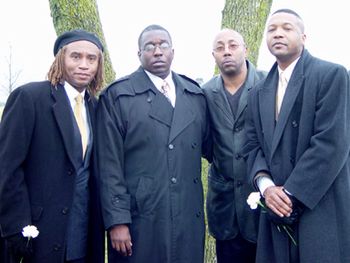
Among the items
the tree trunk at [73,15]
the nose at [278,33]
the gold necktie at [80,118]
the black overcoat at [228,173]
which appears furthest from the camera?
the tree trunk at [73,15]

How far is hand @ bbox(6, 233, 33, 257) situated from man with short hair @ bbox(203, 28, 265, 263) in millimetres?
1561

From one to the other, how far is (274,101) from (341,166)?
27.6 inches

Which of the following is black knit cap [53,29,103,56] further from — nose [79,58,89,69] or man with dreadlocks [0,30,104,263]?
nose [79,58,89,69]

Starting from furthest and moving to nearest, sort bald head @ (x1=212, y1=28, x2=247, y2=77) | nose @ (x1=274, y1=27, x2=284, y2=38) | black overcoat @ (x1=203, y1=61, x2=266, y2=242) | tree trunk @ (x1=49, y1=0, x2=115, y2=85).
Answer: tree trunk @ (x1=49, y1=0, x2=115, y2=85) → bald head @ (x1=212, y1=28, x2=247, y2=77) → black overcoat @ (x1=203, y1=61, x2=266, y2=242) → nose @ (x1=274, y1=27, x2=284, y2=38)

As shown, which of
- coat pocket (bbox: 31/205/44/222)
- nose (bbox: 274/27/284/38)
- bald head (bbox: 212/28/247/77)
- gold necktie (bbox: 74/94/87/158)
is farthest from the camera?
bald head (bbox: 212/28/247/77)

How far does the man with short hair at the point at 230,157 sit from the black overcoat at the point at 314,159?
37 cm

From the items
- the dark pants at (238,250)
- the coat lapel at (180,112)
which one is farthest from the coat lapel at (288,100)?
the dark pants at (238,250)

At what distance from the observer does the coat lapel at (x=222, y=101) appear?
4.02 metres

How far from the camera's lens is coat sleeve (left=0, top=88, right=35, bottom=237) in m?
3.29

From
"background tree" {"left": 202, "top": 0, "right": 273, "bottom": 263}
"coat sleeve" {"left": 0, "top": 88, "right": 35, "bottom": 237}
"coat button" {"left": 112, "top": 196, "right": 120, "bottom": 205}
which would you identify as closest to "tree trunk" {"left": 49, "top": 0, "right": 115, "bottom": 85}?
"background tree" {"left": 202, "top": 0, "right": 273, "bottom": 263}

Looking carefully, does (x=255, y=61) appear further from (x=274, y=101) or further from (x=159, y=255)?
(x=159, y=255)

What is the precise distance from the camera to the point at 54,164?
3.46m

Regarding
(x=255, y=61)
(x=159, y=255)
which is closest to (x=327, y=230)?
(x=159, y=255)

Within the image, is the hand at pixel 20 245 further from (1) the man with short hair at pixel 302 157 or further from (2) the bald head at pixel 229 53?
(2) the bald head at pixel 229 53
